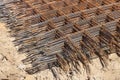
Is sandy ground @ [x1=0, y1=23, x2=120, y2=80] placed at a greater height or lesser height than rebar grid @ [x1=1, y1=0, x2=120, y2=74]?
lesser

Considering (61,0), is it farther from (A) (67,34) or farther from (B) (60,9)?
(A) (67,34)

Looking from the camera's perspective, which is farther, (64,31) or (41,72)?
(64,31)

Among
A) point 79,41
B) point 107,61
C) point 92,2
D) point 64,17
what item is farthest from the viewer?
point 92,2

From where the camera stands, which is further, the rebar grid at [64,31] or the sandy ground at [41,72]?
the rebar grid at [64,31]

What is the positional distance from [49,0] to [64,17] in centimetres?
111

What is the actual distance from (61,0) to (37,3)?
2.34ft

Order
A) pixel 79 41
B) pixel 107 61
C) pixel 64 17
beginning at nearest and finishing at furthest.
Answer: pixel 107 61 < pixel 79 41 < pixel 64 17

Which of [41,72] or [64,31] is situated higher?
[64,31]

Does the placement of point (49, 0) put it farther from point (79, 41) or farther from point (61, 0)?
point (79, 41)

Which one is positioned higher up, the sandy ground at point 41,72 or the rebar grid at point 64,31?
the rebar grid at point 64,31

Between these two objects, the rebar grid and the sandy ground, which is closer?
the sandy ground

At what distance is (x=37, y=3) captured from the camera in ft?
25.7

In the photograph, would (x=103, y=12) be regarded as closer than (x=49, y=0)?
Yes

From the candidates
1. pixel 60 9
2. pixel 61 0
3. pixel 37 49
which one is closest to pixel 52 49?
pixel 37 49
